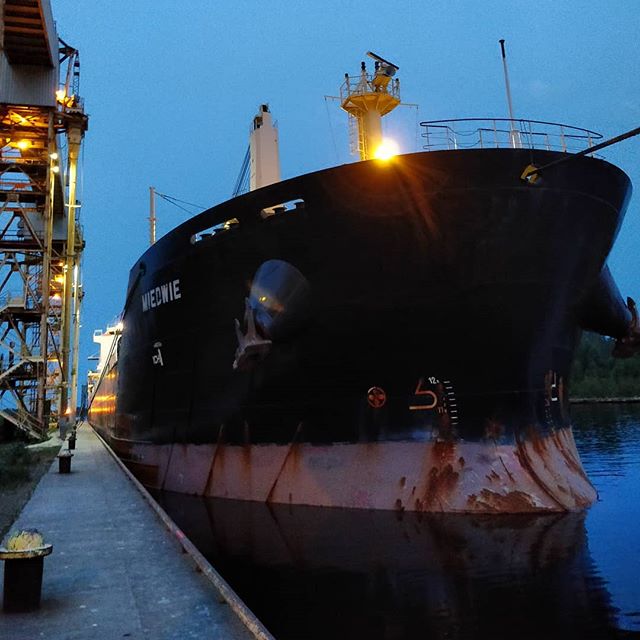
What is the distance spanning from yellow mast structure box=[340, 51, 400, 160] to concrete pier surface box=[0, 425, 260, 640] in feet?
35.4

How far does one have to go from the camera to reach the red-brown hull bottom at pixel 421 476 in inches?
360

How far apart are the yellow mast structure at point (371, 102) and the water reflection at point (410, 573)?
383 inches

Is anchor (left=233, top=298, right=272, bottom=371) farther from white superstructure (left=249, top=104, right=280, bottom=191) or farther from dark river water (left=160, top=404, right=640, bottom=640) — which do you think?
white superstructure (left=249, top=104, right=280, bottom=191)

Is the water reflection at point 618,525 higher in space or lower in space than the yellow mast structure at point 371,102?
lower

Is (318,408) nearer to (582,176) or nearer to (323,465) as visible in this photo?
(323,465)

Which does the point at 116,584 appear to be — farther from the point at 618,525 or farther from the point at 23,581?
the point at 618,525

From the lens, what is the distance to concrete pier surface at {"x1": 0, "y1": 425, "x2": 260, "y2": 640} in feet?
13.9

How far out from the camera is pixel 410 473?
9.41 metres

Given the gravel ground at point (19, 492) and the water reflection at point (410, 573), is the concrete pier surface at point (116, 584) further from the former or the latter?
the water reflection at point (410, 573)

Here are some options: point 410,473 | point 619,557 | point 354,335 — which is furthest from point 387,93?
point 619,557

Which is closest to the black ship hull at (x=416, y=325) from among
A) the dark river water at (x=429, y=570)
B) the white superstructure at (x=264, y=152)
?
the dark river water at (x=429, y=570)

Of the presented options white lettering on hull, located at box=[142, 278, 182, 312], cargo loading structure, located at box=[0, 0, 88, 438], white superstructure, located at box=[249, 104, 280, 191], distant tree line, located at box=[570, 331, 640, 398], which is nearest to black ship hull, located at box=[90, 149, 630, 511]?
white lettering on hull, located at box=[142, 278, 182, 312]

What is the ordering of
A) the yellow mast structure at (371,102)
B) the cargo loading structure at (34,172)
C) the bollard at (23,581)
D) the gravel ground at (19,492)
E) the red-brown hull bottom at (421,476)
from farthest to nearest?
the cargo loading structure at (34,172) → the yellow mast structure at (371,102) → the red-brown hull bottom at (421,476) → the gravel ground at (19,492) → the bollard at (23,581)

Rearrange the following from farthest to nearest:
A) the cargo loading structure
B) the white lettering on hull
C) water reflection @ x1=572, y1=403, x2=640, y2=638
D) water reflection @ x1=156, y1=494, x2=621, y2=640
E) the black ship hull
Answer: the cargo loading structure
the white lettering on hull
the black ship hull
water reflection @ x1=572, y1=403, x2=640, y2=638
water reflection @ x1=156, y1=494, x2=621, y2=640
